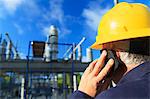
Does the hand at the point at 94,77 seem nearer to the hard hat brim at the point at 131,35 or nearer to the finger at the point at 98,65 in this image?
the finger at the point at 98,65

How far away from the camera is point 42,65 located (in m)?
13.5

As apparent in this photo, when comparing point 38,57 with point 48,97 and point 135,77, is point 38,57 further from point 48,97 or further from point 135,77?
point 135,77

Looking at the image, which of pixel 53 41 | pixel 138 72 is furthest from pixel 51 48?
pixel 138 72

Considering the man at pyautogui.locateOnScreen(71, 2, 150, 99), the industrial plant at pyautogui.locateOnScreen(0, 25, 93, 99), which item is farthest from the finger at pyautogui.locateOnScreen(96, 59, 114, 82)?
the industrial plant at pyautogui.locateOnScreen(0, 25, 93, 99)

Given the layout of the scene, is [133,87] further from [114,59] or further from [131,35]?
[131,35]

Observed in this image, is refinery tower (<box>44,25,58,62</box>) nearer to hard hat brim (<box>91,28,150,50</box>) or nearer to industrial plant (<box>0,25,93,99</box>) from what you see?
industrial plant (<box>0,25,93,99</box>)

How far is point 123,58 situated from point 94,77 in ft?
0.67

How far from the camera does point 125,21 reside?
1814mm

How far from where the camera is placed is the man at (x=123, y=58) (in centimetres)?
135

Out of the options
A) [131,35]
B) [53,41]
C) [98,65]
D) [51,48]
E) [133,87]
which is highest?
[53,41]

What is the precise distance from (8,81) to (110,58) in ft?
48.1

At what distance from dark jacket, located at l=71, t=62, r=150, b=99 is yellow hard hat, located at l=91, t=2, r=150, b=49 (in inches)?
13.8

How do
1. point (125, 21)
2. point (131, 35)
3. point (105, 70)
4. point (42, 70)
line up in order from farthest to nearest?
point (42, 70), point (125, 21), point (131, 35), point (105, 70)

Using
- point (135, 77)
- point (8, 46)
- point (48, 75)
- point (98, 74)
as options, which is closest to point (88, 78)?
point (98, 74)
